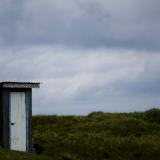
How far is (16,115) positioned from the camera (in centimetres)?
2653

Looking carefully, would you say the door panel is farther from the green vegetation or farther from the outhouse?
the green vegetation

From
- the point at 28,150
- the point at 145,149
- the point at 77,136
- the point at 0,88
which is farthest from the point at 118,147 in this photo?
the point at 0,88

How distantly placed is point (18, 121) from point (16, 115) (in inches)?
11.5

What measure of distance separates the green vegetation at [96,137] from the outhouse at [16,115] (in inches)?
42.0

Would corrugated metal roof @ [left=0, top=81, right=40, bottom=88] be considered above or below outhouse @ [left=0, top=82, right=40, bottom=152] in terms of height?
above

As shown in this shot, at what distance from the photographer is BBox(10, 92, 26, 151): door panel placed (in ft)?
86.5

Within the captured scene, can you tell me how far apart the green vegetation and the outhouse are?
42.0 inches

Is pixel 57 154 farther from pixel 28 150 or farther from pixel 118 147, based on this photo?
pixel 118 147

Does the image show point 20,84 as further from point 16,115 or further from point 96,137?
point 96,137

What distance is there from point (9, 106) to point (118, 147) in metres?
7.43

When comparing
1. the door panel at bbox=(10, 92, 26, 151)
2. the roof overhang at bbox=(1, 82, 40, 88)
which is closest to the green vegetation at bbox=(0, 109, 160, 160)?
the door panel at bbox=(10, 92, 26, 151)

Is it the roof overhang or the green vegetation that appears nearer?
the roof overhang

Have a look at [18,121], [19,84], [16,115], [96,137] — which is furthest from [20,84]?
[96,137]

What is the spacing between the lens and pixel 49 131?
3709cm
